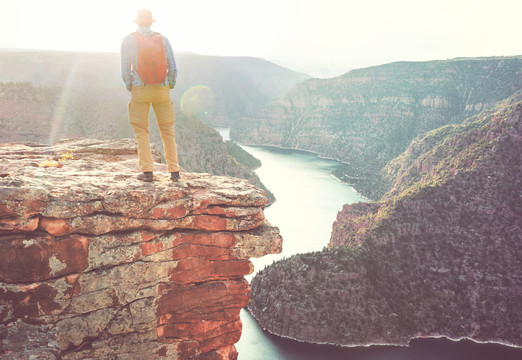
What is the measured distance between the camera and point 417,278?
6078 cm

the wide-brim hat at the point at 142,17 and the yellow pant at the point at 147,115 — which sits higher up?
the wide-brim hat at the point at 142,17

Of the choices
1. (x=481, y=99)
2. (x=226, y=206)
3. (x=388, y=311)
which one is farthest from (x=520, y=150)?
(x=481, y=99)

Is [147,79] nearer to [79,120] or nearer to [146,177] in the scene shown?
[146,177]

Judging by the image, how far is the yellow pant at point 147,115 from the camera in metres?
10.6

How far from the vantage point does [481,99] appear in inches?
7372

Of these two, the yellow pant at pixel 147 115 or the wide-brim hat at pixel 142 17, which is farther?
the yellow pant at pixel 147 115

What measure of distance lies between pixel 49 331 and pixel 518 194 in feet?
246

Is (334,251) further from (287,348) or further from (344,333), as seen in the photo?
(287,348)

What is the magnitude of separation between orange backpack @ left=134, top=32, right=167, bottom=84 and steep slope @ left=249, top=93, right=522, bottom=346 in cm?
5232

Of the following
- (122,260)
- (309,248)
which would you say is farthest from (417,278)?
(122,260)

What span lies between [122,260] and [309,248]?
310ft

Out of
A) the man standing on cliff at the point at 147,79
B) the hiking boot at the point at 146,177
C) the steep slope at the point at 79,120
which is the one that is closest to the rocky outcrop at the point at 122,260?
the hiking boot at the point at 146,177

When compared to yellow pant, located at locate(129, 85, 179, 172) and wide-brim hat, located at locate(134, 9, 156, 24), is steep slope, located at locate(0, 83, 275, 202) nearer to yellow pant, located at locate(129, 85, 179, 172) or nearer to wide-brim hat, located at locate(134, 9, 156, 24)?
yellow pant, located at locate(129, 85, 179, 172)

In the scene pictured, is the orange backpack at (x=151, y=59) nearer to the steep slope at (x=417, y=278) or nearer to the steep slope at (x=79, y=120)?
the steep slope at (x=417, y=278)
